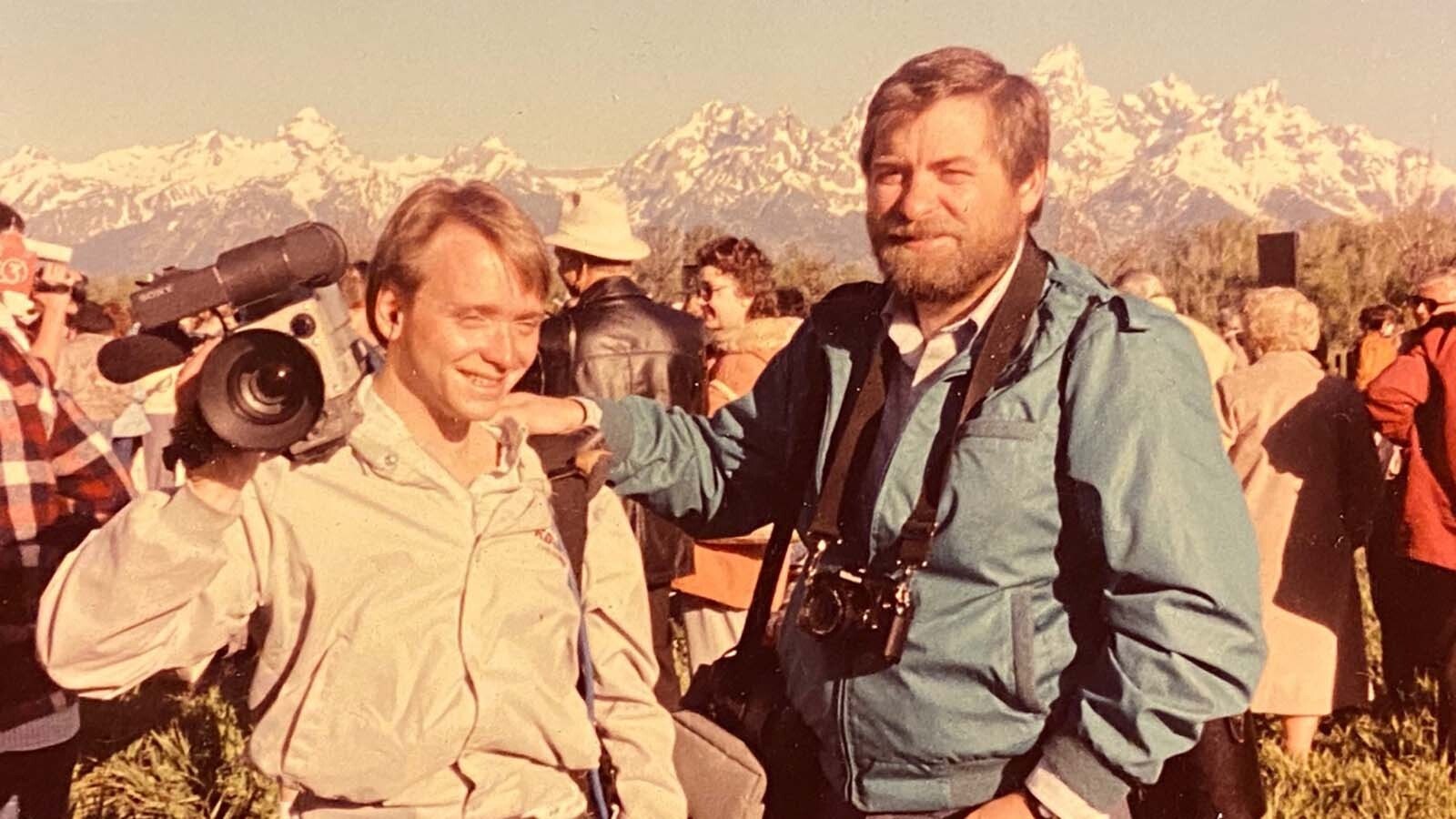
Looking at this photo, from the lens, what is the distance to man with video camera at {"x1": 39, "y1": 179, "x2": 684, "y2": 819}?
2148 mm

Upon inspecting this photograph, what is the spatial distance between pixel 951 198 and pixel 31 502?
6.95 ft

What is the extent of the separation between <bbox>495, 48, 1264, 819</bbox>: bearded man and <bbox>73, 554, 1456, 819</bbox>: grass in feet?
11.2

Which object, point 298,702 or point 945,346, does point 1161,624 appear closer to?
point 945,346

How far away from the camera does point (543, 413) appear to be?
2811 millimetres

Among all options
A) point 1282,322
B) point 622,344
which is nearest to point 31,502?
point 622,344

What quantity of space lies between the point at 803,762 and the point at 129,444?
757 cm

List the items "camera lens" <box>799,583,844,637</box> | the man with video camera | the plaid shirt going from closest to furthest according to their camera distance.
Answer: the man with video camera, "camera lens" <box>799,583,844,637</box>, the plaid shirt

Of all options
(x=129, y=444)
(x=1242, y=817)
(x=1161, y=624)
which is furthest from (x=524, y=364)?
(x=129, y=444)

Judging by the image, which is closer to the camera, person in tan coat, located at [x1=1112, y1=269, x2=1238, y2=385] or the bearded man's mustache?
the bearded man's mustache

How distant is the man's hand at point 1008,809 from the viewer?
93.8 inches

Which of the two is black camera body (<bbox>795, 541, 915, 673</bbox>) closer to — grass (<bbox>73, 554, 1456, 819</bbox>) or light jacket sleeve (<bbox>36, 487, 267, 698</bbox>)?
light jacket sleeve (<bbox>36, 487, 267, 698</bbox>)

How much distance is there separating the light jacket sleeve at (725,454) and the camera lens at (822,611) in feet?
1.49

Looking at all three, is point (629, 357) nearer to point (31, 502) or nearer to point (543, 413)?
point (31, 502)

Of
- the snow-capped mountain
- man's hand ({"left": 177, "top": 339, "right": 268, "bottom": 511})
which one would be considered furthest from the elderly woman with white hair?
the snow-capped mountain
